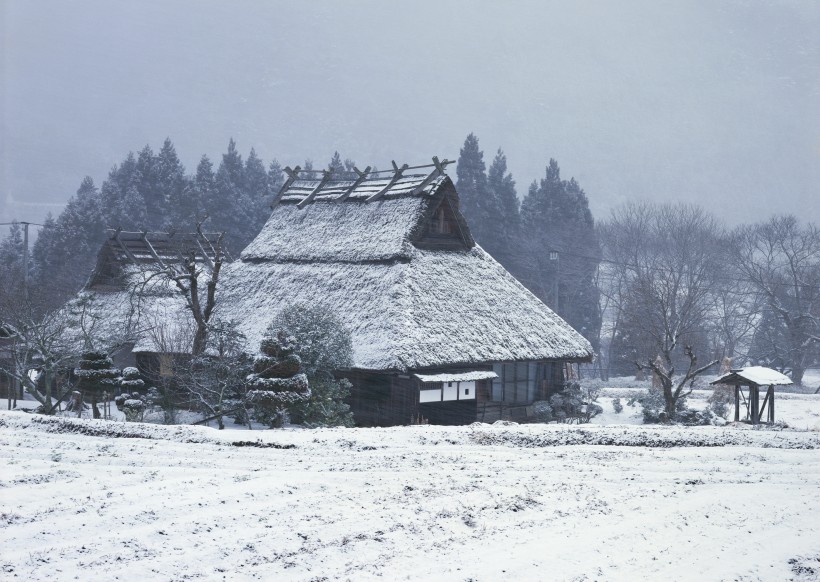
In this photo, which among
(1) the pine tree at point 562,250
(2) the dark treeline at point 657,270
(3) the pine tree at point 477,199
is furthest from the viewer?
(3) the pine tree at point 477,199

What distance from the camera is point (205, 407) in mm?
22344

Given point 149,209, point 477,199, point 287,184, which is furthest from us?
point 477,199

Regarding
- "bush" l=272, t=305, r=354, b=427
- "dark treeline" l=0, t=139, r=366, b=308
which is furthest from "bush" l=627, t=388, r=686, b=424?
"dark treeline" l=0, t=139, r=366, b=308

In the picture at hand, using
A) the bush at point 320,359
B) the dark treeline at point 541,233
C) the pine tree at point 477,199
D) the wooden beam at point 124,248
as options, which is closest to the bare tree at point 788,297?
the dark treeline at point 541,233

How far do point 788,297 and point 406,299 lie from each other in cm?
3132

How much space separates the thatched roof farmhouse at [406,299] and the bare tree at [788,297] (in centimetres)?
2146

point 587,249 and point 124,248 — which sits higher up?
point 587,249

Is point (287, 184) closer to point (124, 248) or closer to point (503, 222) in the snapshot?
point (124, 248)

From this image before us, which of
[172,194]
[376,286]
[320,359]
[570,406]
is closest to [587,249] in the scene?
[172,194]

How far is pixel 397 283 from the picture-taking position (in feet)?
82.4

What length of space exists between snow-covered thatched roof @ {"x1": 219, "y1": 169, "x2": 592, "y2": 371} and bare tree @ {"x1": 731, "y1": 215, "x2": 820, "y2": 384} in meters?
21.5

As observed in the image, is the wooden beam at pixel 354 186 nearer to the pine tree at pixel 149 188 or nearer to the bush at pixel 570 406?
the bush at pixel 570 406

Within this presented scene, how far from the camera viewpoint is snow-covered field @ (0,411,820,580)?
853 cm

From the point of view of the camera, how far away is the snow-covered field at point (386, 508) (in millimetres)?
8531
